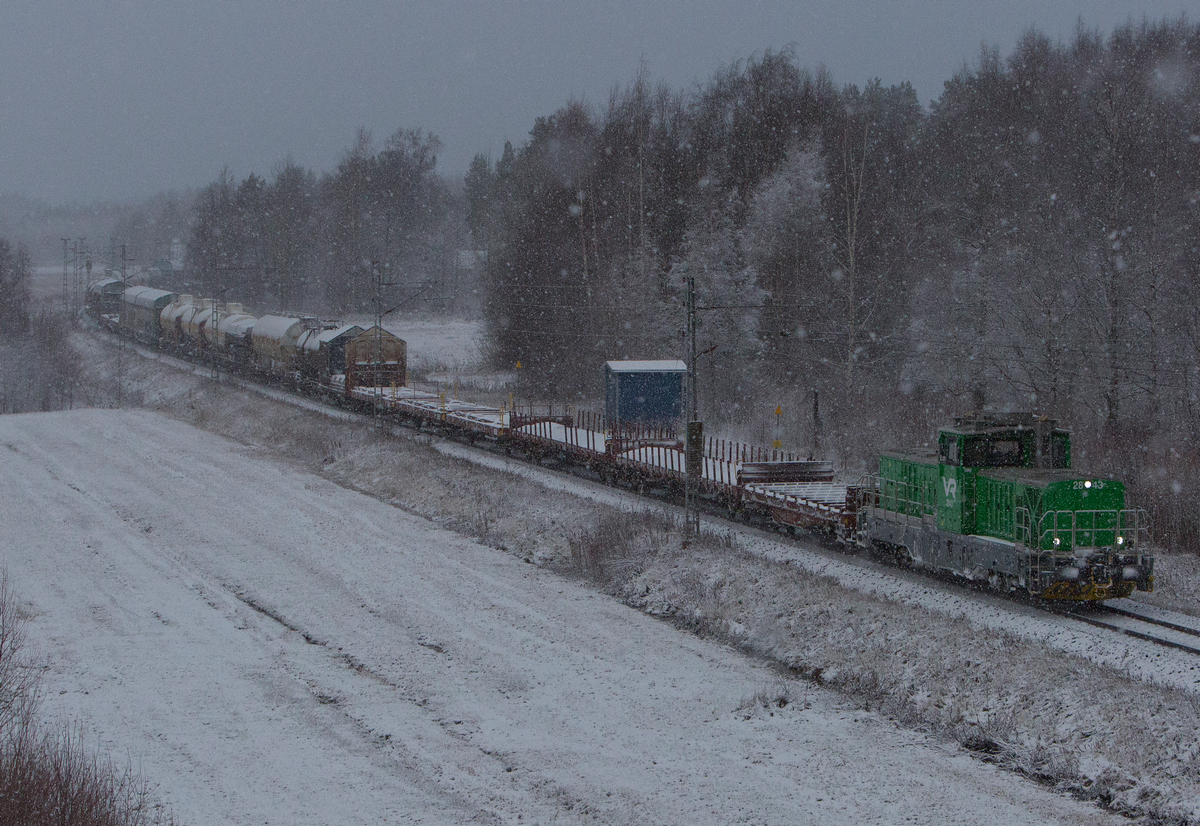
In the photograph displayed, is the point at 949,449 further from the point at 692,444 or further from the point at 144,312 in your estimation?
the point at 144,312

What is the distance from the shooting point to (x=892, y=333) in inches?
1721

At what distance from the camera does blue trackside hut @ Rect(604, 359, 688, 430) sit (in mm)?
33688

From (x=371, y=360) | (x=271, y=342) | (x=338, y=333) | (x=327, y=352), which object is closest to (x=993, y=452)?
(x=371, y=360)

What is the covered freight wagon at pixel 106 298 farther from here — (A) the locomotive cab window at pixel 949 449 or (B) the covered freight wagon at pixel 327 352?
(A) the locomotive cab window at pixel 949 449

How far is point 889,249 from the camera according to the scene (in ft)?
145

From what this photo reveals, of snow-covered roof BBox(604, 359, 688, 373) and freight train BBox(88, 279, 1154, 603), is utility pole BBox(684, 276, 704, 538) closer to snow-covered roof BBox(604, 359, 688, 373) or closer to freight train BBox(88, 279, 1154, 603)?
freight train BBox(88, 279, 1154, 603)

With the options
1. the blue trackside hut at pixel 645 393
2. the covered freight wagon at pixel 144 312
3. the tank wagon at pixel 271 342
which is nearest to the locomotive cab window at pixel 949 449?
the blue trackside hut at pixel 645 393

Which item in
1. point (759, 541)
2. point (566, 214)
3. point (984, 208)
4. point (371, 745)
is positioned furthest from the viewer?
point (566, 214)

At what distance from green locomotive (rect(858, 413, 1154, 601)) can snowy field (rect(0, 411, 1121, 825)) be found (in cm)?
408

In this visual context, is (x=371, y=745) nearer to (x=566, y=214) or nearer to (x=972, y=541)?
(x=972, y=541)

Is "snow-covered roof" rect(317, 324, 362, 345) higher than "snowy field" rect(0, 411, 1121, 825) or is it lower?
higher

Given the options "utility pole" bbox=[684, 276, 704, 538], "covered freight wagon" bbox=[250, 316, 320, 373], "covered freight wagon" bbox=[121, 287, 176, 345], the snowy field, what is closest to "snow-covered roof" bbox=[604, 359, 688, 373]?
the snowy field

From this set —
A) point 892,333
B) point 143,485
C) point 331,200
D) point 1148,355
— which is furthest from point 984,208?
point 331,200

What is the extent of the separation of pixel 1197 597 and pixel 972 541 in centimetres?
386
